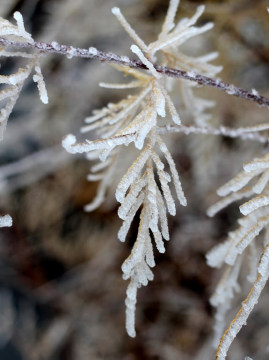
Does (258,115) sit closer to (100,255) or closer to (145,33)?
(145,33)

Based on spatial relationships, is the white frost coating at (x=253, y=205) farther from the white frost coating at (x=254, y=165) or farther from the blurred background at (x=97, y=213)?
the blurred background at (x=97, y=213)

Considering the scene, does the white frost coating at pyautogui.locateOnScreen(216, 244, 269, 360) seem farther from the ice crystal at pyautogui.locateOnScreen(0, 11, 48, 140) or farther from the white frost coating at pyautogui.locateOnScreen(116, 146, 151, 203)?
the ice crystal at pyautogui.locateOnScreen(0, 11, 48, 140)

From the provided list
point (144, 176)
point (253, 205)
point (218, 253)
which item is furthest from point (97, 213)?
point (253, 205)

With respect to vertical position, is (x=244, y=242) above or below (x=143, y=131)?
below

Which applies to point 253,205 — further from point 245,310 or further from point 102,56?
point 102,56

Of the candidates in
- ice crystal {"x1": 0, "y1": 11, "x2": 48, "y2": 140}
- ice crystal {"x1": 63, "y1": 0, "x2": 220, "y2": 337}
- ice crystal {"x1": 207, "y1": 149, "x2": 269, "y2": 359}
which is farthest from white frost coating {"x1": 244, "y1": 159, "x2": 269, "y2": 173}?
ice crystal {"x1": 0, "y1": 11, "x2": 48, "y2": 140}

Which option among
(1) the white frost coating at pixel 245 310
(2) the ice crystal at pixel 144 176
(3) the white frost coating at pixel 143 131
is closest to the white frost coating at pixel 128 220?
(2) the ice crystal at pixel 144 176

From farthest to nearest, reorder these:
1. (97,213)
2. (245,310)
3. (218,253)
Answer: (97,213)
(218,253)
(245,310)

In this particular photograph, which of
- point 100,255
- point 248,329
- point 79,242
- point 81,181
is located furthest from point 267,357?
point 81,181
